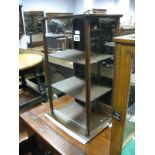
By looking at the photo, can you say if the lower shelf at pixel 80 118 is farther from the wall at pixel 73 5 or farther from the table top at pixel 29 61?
the wall at pixel 73 5

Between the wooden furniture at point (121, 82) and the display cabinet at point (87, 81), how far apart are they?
446 millimetres

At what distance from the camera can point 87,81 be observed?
1079 mm

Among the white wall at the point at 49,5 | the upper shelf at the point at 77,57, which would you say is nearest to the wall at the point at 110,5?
the white wall at the point at 49,5

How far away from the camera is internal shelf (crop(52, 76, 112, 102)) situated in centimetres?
126

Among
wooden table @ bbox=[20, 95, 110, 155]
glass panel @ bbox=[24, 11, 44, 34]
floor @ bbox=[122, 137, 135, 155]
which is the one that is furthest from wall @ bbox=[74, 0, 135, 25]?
floor @ bbox=[122, 137, 135, 155]

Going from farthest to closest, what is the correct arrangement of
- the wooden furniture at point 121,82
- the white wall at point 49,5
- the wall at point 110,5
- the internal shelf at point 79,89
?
the wall at point 110,5 < the white wall at point 49,5 < the internal shelf at point 79,89 < the wooden furniture at point 121,82

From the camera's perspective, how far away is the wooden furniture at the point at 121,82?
529 mm

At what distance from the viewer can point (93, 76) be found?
1467mm

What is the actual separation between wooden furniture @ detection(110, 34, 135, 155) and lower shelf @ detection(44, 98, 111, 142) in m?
0.62

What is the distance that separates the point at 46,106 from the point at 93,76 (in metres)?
0.59

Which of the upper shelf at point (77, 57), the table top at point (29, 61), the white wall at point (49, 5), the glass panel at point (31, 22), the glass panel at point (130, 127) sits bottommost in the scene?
the glass panel at point (130, 127)

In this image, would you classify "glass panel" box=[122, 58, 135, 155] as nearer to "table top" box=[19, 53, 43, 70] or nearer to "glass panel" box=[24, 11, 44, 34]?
"table top" box=[19, 53, 43, 70]
